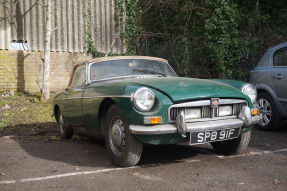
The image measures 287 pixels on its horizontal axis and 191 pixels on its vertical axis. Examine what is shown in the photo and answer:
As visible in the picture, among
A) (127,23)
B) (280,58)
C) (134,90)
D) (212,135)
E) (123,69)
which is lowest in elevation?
(212,135)

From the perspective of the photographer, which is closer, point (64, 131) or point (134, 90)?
point (134, 90)

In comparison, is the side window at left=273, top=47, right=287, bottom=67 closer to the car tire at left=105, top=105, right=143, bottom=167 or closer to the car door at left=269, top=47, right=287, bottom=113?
the car door at left=269, top=47, right=287, bottom=113

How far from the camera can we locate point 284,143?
564 cm

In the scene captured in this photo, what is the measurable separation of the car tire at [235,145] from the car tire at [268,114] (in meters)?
2.22

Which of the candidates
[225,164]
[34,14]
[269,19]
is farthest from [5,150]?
Result: [269,19]

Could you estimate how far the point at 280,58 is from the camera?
675 centimetres

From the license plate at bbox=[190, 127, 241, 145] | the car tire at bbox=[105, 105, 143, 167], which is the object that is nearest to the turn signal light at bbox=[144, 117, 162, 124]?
the car tire at bbox=[105, 105, 143, 167]

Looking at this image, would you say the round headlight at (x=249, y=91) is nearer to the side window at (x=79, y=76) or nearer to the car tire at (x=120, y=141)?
the car tire at (x=120, y=141)

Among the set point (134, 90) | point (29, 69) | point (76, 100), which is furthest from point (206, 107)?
point (29, 69)

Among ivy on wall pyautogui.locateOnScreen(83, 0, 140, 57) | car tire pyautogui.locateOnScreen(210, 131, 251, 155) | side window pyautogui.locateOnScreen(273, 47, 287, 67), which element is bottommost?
car tire pyautogui.locateOnScreen(210, 131, 251, 155)

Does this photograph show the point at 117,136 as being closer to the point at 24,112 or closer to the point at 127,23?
the point at 24,112

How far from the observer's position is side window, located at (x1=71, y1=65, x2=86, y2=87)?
5527mm

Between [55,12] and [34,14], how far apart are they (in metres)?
0.75

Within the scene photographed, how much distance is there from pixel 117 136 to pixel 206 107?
3.62ft
